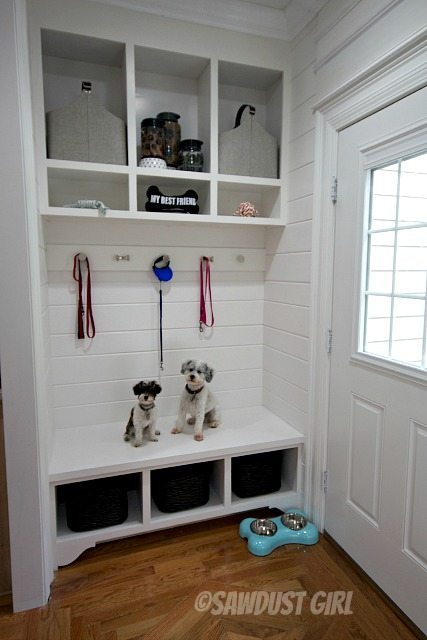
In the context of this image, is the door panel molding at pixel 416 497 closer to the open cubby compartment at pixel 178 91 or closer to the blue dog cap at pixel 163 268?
the blue dog cap at pixel 163 268

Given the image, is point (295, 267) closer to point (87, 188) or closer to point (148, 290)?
point (148, 290)

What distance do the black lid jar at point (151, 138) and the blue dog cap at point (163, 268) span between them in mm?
563

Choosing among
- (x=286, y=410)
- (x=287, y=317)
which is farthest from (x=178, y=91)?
(x=286, y=410)

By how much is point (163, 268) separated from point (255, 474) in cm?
127

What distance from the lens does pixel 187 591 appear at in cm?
168

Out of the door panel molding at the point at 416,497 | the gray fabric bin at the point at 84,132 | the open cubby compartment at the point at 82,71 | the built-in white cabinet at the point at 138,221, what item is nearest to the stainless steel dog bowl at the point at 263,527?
the built-in white cabinet at the point at 138,221

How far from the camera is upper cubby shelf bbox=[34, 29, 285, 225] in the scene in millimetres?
1831

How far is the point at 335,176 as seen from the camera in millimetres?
1821

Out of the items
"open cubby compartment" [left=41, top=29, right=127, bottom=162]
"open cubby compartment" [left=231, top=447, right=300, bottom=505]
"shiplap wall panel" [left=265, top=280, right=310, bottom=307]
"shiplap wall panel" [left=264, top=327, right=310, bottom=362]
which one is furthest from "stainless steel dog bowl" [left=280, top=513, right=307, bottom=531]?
"open cubby compartment" [left=41, top=29, right=127, bottom=162]

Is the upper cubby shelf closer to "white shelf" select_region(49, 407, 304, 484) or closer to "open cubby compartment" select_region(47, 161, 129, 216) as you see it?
"open cubby compartment" select_region(47, 161, 129, 216)

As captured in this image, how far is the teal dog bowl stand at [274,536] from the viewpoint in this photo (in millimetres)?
1893

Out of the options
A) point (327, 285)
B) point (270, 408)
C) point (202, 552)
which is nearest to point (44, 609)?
point (202, 552)

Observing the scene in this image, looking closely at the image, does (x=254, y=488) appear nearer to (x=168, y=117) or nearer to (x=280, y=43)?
(x=168, y=117)

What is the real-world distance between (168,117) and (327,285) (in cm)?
120
